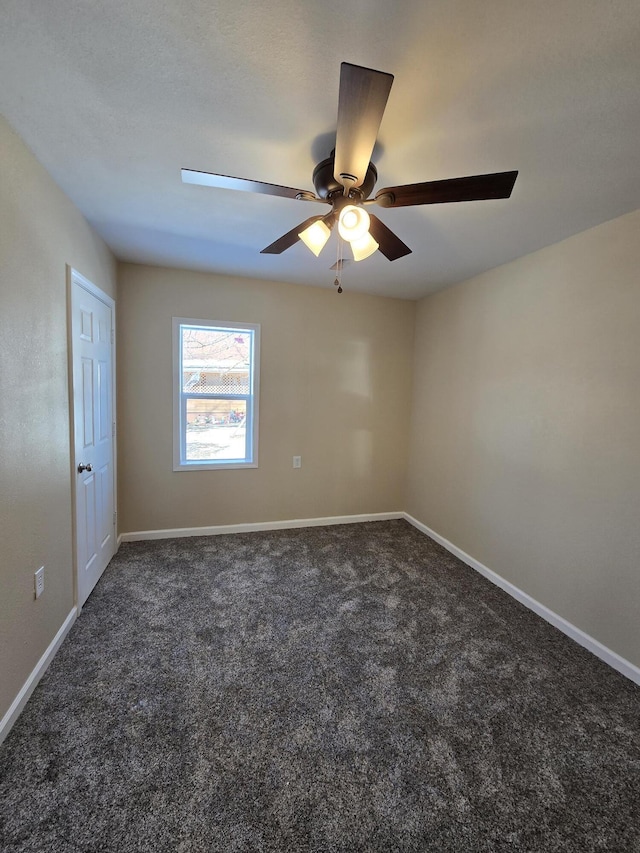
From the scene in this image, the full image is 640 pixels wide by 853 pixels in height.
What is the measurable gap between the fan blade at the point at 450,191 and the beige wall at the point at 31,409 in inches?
59.9

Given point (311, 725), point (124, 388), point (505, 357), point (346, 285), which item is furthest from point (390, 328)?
point (311, 725)

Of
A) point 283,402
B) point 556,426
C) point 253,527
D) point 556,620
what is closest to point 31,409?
point 283,402

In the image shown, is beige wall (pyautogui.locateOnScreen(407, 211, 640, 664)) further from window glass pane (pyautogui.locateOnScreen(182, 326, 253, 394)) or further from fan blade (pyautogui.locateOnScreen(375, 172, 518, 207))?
window glass pane (pyautogui.locateOnScreen(182, 326, 253, 394))

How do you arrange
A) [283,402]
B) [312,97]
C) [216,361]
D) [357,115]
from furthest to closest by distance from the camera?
1. [283,402]
2. [216,361]
3. [312,97]
4. [357,115]

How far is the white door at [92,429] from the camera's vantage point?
2135 mm

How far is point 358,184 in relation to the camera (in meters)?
1.31

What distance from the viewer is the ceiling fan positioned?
3.10 feet

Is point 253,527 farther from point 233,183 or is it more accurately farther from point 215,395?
point 233,183

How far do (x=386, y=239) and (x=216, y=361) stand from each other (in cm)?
217

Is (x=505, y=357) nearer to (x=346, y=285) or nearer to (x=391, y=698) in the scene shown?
(x=346, y=285)

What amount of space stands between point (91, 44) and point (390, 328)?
10.1 ft

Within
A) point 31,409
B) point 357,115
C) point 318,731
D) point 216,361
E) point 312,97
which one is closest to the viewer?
point 357,115

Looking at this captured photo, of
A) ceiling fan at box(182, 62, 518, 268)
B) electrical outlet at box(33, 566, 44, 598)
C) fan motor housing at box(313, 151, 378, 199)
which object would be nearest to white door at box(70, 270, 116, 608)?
electrical outlet at box(33, 566, 44, 598)

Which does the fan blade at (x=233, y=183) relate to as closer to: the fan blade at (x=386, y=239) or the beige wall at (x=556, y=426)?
the fan blade at (x=386, y=239)
